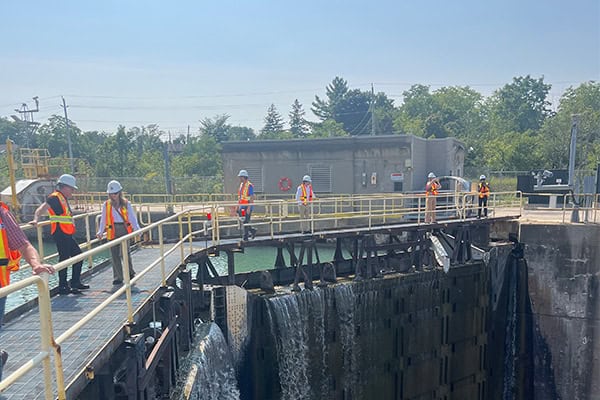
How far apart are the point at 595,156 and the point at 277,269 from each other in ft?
116

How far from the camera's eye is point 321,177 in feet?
74.2

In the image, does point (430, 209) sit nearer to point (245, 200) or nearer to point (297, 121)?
point (245, 200)

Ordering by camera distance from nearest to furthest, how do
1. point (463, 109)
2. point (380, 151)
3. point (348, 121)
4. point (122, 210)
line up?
point (122, 210)
point (380, 151)
point (463, 109)
point (348, 121)

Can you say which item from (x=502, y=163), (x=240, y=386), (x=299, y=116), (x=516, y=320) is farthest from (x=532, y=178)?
(x=299, y=116)

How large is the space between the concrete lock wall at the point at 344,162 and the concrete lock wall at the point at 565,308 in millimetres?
9447

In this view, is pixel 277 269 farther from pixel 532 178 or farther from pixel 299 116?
pixel 299 116

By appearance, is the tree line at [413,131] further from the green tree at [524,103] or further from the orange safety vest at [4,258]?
the orange safety vest at [4,258]

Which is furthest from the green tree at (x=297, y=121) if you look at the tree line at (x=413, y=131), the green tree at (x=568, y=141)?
the green tree at (x=568, y=141)

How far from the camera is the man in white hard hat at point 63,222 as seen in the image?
217 inches

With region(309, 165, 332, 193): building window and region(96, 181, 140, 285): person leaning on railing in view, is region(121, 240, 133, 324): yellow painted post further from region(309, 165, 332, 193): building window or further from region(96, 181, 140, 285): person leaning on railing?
region(309, 165, 332, 193): building window

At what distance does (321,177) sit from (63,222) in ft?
57.7

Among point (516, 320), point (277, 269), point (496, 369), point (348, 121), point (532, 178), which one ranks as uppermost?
point (348, 121)

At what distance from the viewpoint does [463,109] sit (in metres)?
68.9

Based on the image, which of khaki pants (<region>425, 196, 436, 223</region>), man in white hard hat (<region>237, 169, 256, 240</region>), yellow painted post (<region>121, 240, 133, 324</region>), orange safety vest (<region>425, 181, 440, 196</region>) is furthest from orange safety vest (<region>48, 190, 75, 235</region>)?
orange safety vest (<region>425, 181, 440, 196</region>)
